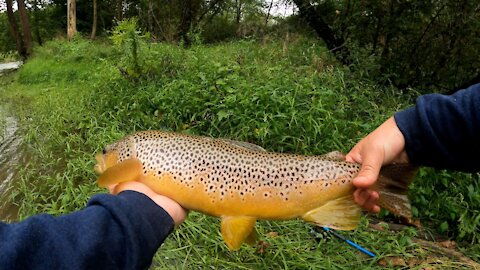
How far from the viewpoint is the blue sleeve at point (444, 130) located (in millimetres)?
1856

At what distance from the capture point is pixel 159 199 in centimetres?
174

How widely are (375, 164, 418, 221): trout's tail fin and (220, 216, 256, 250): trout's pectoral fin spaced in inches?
21.9

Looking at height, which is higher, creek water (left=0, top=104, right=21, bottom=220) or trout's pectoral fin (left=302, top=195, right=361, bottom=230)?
trout's pectoral fin (left=302, top=195, right=361, bottom=230)

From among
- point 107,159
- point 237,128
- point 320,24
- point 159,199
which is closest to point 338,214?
point 159,199

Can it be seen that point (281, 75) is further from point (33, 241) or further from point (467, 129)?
point (33, 241)

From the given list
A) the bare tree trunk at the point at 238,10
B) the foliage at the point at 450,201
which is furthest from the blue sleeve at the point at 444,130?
the bare tree trunk at the point at 238,10

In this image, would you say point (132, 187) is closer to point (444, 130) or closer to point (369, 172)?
point (369, 172)

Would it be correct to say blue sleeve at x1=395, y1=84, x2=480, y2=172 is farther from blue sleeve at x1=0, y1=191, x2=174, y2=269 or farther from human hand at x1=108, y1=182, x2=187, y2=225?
blue sleeve at x1=0, y1=191, x2=174, y2=269

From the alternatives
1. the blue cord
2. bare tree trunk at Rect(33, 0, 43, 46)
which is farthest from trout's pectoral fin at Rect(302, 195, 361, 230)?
bare tree trunk at Rect(33, 0, 43, 46)

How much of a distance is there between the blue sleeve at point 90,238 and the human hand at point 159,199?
0.24 m

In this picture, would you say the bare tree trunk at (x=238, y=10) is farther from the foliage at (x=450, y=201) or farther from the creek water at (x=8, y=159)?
the foliage at (x=450, y=201)

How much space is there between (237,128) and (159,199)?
2.76 metres

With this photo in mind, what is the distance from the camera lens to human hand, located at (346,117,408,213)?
5.77 ft

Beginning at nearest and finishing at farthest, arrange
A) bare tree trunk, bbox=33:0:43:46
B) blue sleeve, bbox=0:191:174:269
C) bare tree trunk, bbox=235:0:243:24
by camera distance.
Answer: blue sleeve, bbox=0:191:174:269, bare tree trunk, bbox=235:0:243:24, bare tree trunk, bbox=33:0:43:46
